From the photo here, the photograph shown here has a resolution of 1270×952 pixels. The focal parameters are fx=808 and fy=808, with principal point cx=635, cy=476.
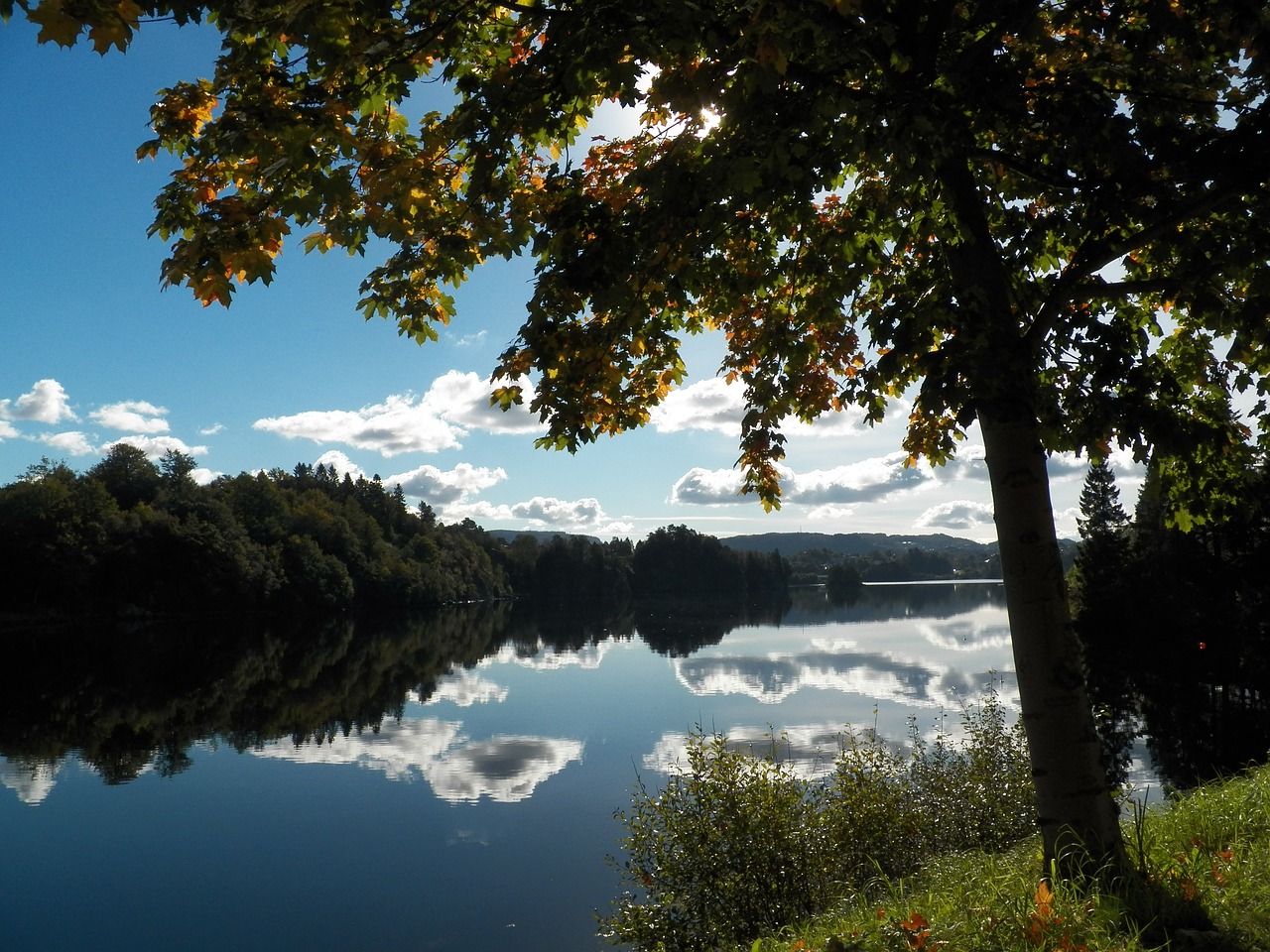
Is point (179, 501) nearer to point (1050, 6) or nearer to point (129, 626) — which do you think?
point (129, 626)

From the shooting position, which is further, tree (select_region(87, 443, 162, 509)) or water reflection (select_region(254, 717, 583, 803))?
tree (select_region(87, 443, 162, 509))

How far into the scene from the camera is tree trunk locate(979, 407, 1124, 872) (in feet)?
15.7

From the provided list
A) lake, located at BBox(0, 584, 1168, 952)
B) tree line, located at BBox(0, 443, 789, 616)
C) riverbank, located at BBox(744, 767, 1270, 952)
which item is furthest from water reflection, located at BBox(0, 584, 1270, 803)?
riverbank, located at BBox(744, 767, 1270, 952)

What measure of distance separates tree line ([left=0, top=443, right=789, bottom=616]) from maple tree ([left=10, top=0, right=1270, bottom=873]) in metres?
73.4

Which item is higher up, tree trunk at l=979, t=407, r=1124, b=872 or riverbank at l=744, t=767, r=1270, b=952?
tree trunk at l=979, t=407, r=1124, b=872

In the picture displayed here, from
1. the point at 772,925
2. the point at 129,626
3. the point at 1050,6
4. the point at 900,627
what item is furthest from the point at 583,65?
the point at 129,626

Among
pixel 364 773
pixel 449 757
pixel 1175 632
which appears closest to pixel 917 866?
pixel 364 773

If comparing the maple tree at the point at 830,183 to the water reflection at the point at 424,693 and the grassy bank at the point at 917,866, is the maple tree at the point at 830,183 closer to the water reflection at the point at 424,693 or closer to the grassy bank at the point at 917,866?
the grassy bank at the point at 917,866

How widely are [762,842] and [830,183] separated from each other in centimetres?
719

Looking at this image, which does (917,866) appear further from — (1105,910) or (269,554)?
(269,554)

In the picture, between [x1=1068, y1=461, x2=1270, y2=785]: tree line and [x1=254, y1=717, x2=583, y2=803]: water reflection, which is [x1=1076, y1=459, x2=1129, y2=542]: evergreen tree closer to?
[x1=1068, y1=461, x2=1270, y2=785]: tree line

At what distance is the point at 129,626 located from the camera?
67.1 m

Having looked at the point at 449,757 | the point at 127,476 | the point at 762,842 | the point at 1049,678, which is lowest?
the point at 449,757

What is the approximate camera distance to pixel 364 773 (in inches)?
829
